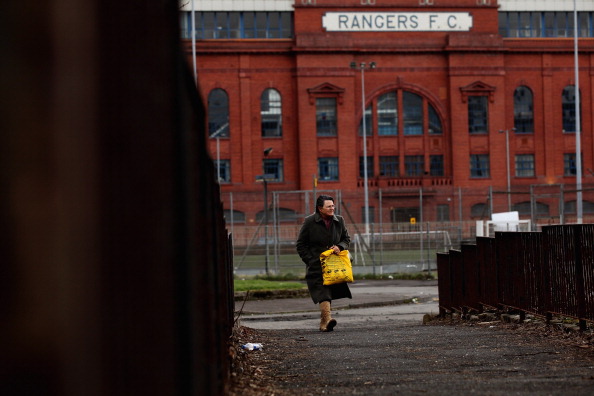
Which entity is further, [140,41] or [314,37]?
[314,37]

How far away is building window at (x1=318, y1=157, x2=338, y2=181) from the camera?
6425cm

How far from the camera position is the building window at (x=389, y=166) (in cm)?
6481

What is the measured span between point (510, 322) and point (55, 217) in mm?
10112

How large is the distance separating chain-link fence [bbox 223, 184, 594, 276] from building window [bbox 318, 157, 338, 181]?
260cm

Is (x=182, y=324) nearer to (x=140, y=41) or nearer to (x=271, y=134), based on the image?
(x=140, y=41)

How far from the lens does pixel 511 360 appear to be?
7414mm

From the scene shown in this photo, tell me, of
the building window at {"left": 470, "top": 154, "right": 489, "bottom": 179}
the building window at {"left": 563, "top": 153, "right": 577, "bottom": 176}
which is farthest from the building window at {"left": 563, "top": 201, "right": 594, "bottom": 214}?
the building window at {"left": 470, "top": 154, "right": 489, "bottom": 179}

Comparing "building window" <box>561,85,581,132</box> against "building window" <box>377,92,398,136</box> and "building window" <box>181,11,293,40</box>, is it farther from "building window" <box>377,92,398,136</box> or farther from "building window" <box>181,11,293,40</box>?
"building window" <box>181,11,293,40</box>

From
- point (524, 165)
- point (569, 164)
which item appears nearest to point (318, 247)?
point (524, 165)

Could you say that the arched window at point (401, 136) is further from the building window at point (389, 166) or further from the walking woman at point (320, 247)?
the walking woman at point (320, 247)

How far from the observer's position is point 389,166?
213 ft

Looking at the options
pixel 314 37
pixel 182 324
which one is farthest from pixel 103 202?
pixel 314 37

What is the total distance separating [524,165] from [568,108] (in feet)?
16.5

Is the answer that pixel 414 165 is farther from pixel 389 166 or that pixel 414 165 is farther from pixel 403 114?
pixel 403 114
